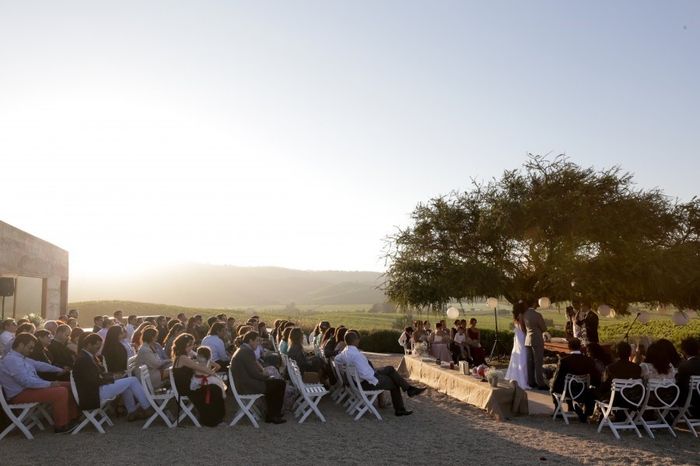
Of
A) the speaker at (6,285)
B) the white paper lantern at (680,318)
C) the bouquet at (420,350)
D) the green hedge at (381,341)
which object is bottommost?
the green hedge at (381,341)

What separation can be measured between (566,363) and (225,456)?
17.1 ft

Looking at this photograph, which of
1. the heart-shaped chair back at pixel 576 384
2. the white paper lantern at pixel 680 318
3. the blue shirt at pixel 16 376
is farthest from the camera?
the white paper lantern at pixel 680 318

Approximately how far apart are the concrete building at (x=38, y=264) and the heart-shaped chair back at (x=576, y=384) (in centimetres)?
2140

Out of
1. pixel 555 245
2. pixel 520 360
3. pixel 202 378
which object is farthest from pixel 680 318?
pixel 202 378

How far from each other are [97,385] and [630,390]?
7.39 meters

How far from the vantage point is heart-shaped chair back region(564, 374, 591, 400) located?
9.19m

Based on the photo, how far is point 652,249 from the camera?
19.7m

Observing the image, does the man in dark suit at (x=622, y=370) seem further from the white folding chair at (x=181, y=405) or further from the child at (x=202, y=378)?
the white folding chair at (x=181, y=405)

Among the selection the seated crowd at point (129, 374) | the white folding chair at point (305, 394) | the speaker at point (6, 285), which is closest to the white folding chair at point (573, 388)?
the seated crowd at point (129, 374)

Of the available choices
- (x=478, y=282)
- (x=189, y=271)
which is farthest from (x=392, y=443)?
(x=189, y=271)

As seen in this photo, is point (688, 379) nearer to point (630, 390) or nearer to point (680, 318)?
point (630, 390)

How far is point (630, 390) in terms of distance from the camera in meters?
8.45

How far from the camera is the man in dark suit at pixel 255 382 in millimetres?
9422

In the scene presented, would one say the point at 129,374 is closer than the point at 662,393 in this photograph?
No
